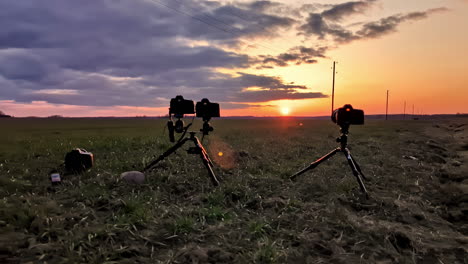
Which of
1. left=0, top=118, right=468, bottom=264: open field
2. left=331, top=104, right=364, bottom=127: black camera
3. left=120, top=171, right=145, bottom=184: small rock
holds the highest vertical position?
left=331, top=104, right=364, bottom=127: black camera

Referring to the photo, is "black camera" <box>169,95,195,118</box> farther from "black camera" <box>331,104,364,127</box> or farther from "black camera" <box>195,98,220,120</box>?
"black camera" <box>331,104,364,127</box>

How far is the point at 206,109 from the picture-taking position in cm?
747

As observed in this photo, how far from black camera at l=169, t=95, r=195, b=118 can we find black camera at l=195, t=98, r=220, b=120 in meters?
0.21

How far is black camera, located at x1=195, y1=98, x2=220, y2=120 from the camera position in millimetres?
7406

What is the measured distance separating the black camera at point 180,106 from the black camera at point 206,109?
0.68 feet

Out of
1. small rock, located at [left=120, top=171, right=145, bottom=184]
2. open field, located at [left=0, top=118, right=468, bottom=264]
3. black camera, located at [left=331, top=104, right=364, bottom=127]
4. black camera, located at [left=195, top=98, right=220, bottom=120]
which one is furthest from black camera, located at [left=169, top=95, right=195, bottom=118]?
black camera, located at [left=331, top=104, right=364, bottom=127]

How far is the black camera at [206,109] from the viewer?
24.3 feet

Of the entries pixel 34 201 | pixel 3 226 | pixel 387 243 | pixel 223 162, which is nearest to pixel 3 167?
pixel 34 201

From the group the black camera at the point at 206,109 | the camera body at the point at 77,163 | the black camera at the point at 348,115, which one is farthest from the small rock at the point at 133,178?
the black camera at the point at 348,115

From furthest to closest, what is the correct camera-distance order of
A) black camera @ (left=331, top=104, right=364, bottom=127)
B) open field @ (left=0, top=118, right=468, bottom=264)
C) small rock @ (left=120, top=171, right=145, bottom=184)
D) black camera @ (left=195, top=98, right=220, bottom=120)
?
small rock @ (left=120, top=171, right=145, bottom=184), black camera @ (left=195, top=98, right=220, bottom=120), black camera @ (left=331, top=104, right=364, bottom=127), open field @ (left=0, top=118, right=468, bottom=264)

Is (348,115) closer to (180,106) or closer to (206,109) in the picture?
(206,109)

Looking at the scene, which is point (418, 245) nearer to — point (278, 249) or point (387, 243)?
point (387, 243)

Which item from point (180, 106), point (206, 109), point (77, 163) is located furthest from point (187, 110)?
point (77, 163)

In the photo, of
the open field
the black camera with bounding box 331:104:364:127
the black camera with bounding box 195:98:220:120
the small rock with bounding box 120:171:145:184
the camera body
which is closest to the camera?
the open field
